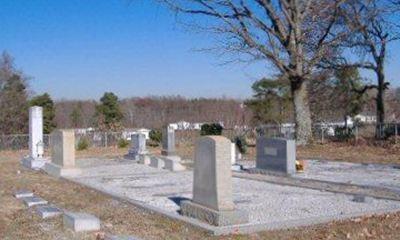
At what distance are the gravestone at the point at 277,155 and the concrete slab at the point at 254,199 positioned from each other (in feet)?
3.39

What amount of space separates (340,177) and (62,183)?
21.1ft

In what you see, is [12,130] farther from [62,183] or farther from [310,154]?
[62,183]

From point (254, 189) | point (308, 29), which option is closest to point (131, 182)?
point (254, 189)

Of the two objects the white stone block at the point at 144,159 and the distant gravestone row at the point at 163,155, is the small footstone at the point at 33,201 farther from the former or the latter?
the white stone block at the point at 144,159

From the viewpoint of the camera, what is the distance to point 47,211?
9.63 metres

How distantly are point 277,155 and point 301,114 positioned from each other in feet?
37.6

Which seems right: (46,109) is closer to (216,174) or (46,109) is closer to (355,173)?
(355,173)

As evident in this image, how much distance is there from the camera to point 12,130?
3959 centimetres

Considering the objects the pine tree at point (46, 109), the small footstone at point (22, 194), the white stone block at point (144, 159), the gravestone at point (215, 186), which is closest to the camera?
the gravestone at point (215, 186)

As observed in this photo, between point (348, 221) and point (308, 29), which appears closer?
point (348, 221)

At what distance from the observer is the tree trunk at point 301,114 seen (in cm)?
2614

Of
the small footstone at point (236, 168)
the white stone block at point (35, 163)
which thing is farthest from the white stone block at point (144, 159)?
the small footstone at point (236, 168)

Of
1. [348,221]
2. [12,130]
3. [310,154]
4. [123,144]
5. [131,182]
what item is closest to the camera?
[348,221]

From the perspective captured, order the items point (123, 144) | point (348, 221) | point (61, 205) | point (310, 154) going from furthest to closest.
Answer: point (123, 144), point (310, 154), point (61, 205), point (348, 221)
